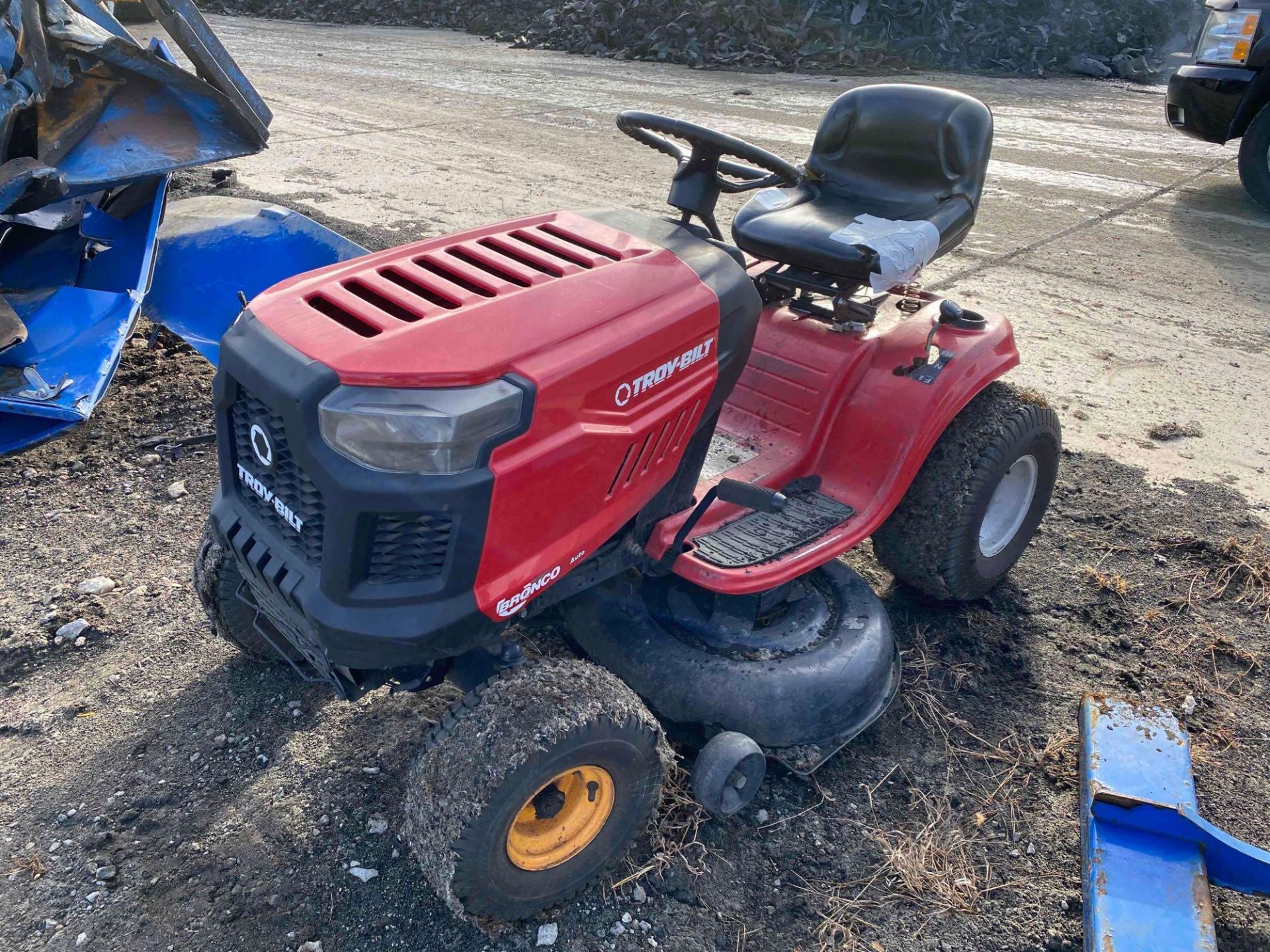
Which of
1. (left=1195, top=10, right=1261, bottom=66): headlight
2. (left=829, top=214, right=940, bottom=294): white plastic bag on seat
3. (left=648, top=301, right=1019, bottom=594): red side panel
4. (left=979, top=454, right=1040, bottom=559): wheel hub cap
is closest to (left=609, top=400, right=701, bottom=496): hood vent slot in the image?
(left=648, top=301, right=1019, bottom=594): red side panel

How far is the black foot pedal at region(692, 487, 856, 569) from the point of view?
2189 mm

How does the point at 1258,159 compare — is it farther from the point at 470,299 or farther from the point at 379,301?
the point at 379,301

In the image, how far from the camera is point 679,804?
2191mm

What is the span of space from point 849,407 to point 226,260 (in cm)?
267

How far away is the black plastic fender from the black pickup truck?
19.1 feet

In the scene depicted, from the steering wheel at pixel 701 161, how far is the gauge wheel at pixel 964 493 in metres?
0.87

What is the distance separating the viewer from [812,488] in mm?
2521

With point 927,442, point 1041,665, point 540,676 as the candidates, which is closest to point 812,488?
point 927,442

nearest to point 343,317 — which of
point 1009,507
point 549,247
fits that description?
point 549,247

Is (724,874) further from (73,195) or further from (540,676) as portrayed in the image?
(73,195)

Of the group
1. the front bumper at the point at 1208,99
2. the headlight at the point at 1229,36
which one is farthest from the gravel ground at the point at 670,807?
the headlight at the point at 1229,36

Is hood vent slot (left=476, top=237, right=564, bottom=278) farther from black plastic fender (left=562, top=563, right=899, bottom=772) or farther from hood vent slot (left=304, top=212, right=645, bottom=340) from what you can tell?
black plastic fender (left=562, top=563, right=899, bottom=772)

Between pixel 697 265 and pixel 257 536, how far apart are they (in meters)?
1.01

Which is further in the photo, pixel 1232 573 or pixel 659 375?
pixel 1232 573
